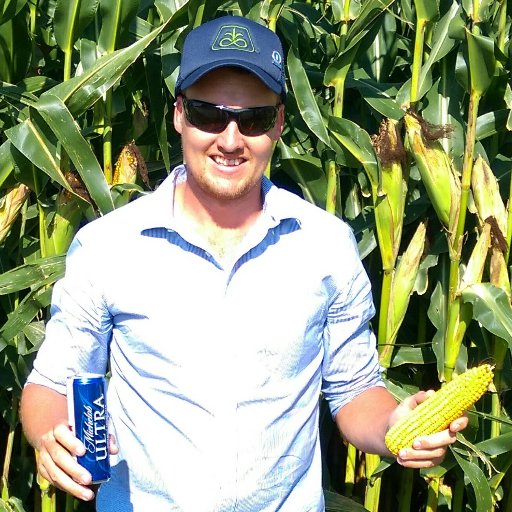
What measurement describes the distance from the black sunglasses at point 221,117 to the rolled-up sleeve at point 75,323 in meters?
0.43

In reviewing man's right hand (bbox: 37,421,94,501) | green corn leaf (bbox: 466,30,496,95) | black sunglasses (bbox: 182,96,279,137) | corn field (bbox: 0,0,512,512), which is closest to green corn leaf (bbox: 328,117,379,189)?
corn field (bbox: 0,0,512,512)

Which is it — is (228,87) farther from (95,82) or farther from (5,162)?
(5,162)

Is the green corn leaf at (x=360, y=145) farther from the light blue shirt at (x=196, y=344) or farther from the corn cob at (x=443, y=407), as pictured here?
the corn cob at (x=443, y=407)

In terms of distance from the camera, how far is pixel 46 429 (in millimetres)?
2488

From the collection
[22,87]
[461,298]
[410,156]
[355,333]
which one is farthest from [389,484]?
[22,87]

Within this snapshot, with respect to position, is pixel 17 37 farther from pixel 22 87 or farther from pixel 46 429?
pixel 46 429

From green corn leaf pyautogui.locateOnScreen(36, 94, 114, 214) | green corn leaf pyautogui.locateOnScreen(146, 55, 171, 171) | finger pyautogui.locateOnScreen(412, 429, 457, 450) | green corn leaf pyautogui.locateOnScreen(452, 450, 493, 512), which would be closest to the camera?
finger pyautogui.locateOnScreen(412, 429, 457, 450)

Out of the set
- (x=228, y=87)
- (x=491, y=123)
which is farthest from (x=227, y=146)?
(x=491, y=123)

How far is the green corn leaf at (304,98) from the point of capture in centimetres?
375

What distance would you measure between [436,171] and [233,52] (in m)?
1.32

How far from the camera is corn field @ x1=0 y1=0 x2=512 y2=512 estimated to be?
362cm

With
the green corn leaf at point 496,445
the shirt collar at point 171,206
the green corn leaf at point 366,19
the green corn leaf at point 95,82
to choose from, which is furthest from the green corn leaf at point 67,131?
the green corn leaf at point 496,445

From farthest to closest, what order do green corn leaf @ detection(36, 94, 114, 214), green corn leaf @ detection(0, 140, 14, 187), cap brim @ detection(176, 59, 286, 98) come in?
1. green corn leaf @ detection(0, 140, 14, 187)
2. green corn leaf @ detection(36, 94, 114, 214)
3. cap brim @ detection(176, 59, 286, 98)

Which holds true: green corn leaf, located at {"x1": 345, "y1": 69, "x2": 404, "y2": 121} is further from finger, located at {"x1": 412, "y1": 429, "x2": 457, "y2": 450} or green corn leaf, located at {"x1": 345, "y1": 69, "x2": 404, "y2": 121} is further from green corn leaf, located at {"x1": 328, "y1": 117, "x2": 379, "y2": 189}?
finger, located at {"x1": 412, "y1": 429, "x2": 457, "y2": 450}
